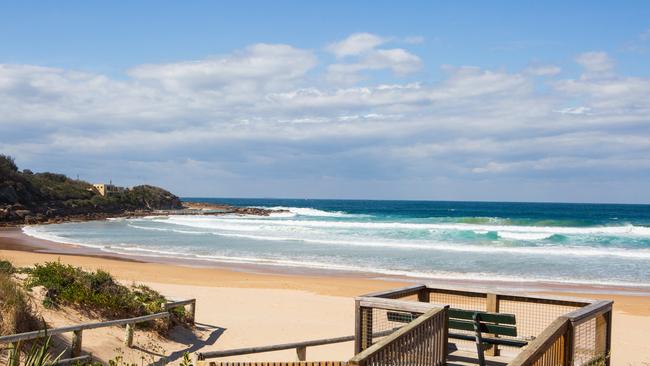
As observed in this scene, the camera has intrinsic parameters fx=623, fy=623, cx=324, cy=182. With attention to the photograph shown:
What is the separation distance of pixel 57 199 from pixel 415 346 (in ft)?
235

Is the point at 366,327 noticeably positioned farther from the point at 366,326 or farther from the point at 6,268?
the point at 6,268

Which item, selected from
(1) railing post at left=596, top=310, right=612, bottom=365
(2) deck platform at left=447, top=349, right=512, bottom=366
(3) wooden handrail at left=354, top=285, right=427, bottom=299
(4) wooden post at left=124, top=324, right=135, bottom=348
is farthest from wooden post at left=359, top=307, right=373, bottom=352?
(4) wooden post at left=124, top=324, right=135, bottom=348

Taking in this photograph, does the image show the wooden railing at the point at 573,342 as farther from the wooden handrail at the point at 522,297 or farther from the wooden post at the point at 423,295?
the wooden post at the point at 423,295

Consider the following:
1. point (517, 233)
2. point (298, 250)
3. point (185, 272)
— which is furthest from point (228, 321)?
point (517, 233)

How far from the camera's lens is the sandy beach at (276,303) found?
39.4ft

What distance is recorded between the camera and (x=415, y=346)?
5.48 meters

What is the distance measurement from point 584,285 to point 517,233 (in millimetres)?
27989

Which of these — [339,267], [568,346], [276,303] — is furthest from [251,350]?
[339,267]

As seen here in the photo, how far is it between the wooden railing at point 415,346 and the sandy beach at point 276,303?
5.13 m

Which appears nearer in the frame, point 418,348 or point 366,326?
point 418,348

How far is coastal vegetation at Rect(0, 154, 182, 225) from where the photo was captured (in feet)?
195

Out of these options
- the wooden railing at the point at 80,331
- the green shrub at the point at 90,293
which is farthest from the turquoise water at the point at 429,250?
the green shrub at the point at 90,293

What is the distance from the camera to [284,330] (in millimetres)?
12930

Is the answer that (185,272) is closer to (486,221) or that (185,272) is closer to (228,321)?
(228,321)
